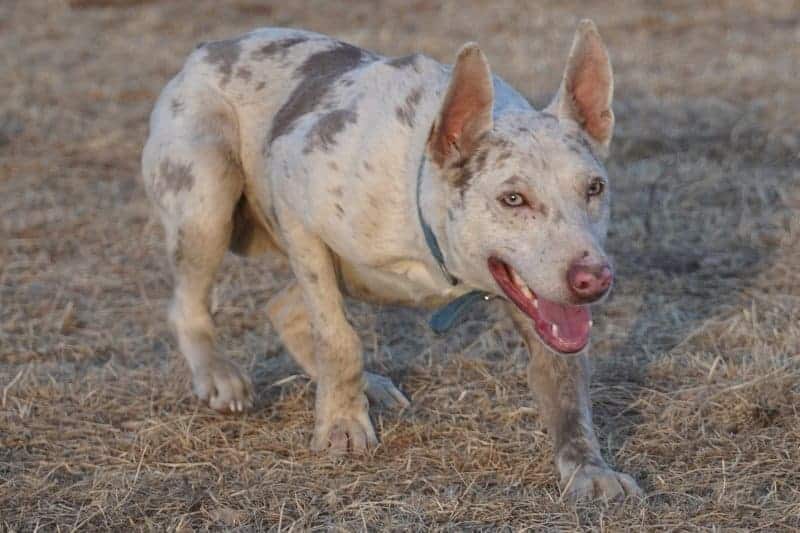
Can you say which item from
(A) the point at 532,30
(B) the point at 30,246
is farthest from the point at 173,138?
(A) the point at 532,30

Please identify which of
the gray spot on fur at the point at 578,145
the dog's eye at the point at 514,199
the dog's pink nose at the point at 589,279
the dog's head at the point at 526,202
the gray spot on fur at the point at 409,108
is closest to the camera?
the dog's pink nose at the point at 589,279

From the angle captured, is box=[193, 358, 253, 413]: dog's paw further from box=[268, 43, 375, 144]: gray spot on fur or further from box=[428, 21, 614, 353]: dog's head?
box=[428, 21, 614, 353]: dog's head

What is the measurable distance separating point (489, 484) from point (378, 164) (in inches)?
44.3

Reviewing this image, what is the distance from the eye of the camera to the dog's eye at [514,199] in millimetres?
4438

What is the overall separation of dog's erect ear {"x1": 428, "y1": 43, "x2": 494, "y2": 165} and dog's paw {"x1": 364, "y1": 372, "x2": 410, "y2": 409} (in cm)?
138

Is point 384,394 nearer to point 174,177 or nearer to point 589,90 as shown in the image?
point 174,177

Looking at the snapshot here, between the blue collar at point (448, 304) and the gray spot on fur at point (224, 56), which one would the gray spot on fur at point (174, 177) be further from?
the blue collar at point (448, 304)

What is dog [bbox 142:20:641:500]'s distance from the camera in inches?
176

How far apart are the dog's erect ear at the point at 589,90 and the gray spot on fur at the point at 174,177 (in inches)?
65.5

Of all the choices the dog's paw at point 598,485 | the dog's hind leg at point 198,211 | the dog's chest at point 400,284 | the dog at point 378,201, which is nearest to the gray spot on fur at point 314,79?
the dog at point 378,201

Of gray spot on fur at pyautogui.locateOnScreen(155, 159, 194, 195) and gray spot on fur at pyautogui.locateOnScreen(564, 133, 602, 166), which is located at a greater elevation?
gray spot on fur at pyautogui.locateOnScreen(564, 133, 602, 166)

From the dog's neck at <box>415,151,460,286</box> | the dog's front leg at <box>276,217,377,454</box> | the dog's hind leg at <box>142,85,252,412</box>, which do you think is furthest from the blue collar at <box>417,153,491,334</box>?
the dog's hind leg at <box>142,85,252,412</box>

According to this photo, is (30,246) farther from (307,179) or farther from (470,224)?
(470,224)

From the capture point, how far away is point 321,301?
17.7ft
